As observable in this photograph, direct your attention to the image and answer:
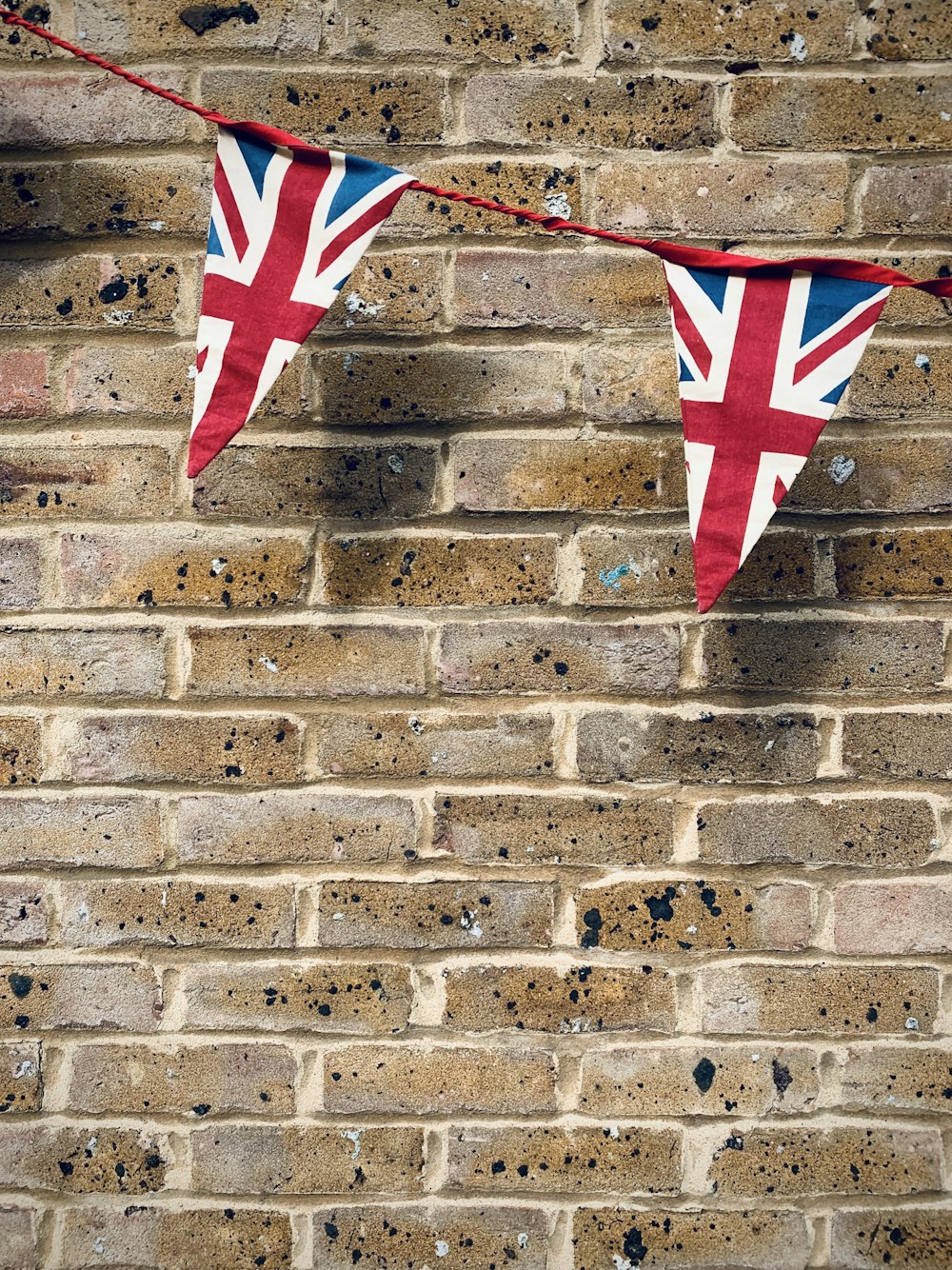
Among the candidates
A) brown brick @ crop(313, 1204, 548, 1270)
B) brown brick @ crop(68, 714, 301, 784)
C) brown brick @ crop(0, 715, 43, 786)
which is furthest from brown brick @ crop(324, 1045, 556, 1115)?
brown brick @ crop(0, 715, 43, 786)

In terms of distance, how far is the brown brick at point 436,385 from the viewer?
99 cm

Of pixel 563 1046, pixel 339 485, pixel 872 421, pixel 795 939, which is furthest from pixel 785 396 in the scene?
pixel 563 1046

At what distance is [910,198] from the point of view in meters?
0.98

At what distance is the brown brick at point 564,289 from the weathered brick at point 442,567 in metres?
0.23

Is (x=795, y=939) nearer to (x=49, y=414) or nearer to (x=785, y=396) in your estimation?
(x=785, y=396)

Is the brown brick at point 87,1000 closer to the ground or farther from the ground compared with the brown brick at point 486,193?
closer to the ground

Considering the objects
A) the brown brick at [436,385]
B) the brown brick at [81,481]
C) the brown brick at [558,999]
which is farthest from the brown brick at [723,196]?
the brown brick at [558,999]

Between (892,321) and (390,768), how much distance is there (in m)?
0.70

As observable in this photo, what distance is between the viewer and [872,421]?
3.27 feet

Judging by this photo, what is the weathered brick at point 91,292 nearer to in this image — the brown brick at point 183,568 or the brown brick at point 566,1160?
the brown brick at point 183,568

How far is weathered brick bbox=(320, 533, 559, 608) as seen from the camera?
100 centimetres

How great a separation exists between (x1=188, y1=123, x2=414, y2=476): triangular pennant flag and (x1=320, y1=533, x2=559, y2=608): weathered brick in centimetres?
23

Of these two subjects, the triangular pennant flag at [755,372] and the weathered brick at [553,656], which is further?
the weathered brick at [553,656]

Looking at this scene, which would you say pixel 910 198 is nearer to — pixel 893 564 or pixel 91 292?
pixel 893 564
